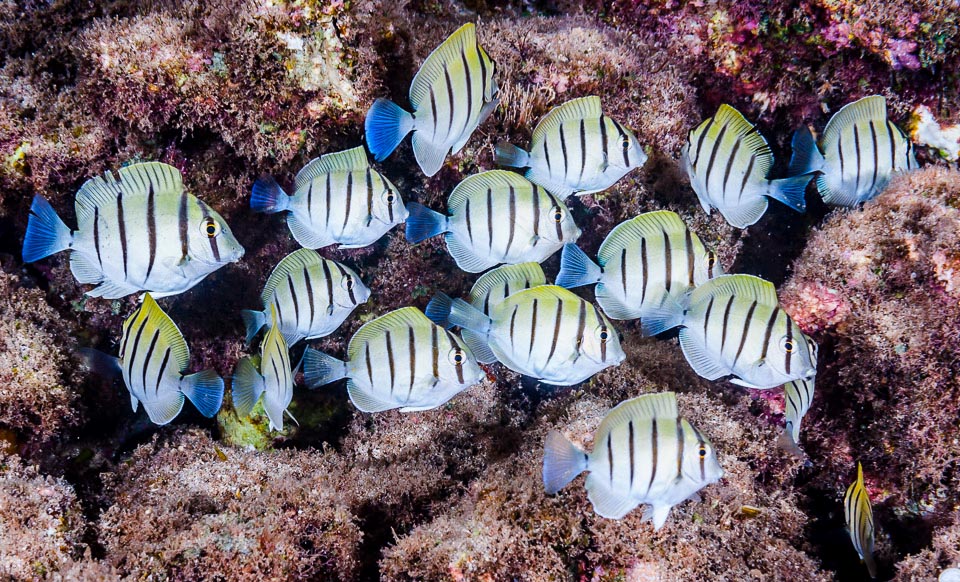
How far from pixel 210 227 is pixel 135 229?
0.35 metres

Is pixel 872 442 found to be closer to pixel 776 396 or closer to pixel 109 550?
pixel 776 396

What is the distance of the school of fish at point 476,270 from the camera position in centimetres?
264

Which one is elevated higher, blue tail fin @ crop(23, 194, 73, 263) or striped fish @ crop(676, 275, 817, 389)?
blue tail fin @ crop(23, 194, 73, 263)

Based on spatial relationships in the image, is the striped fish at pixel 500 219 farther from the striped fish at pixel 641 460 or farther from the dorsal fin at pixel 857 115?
the dorsal fin at pixel 857 115

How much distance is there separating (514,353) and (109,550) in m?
2.53

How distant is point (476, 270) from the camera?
11.0ft

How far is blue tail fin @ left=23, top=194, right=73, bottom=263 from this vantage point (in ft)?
8.64

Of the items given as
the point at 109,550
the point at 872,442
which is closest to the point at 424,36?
the point at 109,550

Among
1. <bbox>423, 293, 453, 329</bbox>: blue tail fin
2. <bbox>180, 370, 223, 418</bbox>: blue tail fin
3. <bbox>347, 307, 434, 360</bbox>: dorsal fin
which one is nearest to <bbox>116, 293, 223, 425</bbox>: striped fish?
<bbox>180, 370, 223, 418</bbox>: blue tail fin

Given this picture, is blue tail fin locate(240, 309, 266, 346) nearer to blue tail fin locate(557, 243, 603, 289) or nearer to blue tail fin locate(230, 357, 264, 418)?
blue tail fin locate(230, 357, 264, 418)

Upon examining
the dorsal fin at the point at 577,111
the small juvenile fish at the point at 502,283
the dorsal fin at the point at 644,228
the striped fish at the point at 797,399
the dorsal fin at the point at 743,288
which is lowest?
the striped fish at the point at 797,399

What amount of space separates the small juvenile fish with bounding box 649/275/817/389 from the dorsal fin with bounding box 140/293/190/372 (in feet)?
9.68

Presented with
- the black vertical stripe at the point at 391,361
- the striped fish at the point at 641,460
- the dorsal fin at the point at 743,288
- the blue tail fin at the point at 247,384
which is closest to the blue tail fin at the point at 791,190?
the dorsal fin at the point at 743,288

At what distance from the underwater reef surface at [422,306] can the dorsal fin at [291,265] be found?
824 millimetres
